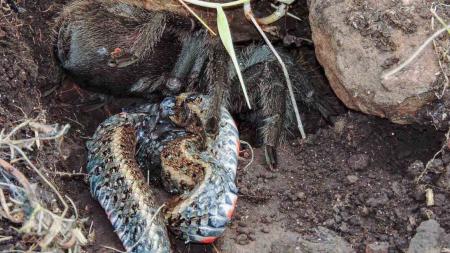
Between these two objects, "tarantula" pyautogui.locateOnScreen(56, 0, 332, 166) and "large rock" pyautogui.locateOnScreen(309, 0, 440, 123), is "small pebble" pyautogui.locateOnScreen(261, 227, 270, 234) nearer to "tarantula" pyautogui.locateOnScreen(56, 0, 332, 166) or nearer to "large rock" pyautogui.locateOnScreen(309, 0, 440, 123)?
"tarantula" pyautogui.locateOnScreen(56, 0, 332, 166)

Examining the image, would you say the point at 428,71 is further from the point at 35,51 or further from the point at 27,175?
the point at 35,51

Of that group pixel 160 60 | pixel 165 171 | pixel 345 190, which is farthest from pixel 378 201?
pixel 160 60

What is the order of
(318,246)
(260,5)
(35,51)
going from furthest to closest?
(260,5), (35,51), (318,246)

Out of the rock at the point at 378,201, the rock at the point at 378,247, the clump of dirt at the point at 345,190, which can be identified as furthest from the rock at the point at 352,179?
the rock at the point at 378,247

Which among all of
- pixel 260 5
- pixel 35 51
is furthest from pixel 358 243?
pixel 35 51

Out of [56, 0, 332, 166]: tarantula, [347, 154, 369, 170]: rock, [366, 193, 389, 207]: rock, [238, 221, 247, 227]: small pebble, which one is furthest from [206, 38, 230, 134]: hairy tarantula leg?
[366, 193, 389, 207]: rock

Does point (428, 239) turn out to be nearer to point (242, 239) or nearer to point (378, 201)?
point (378, 201)

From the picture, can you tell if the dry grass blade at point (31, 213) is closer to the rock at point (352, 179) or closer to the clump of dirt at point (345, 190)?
the clump of dirt at point (345, 190)
